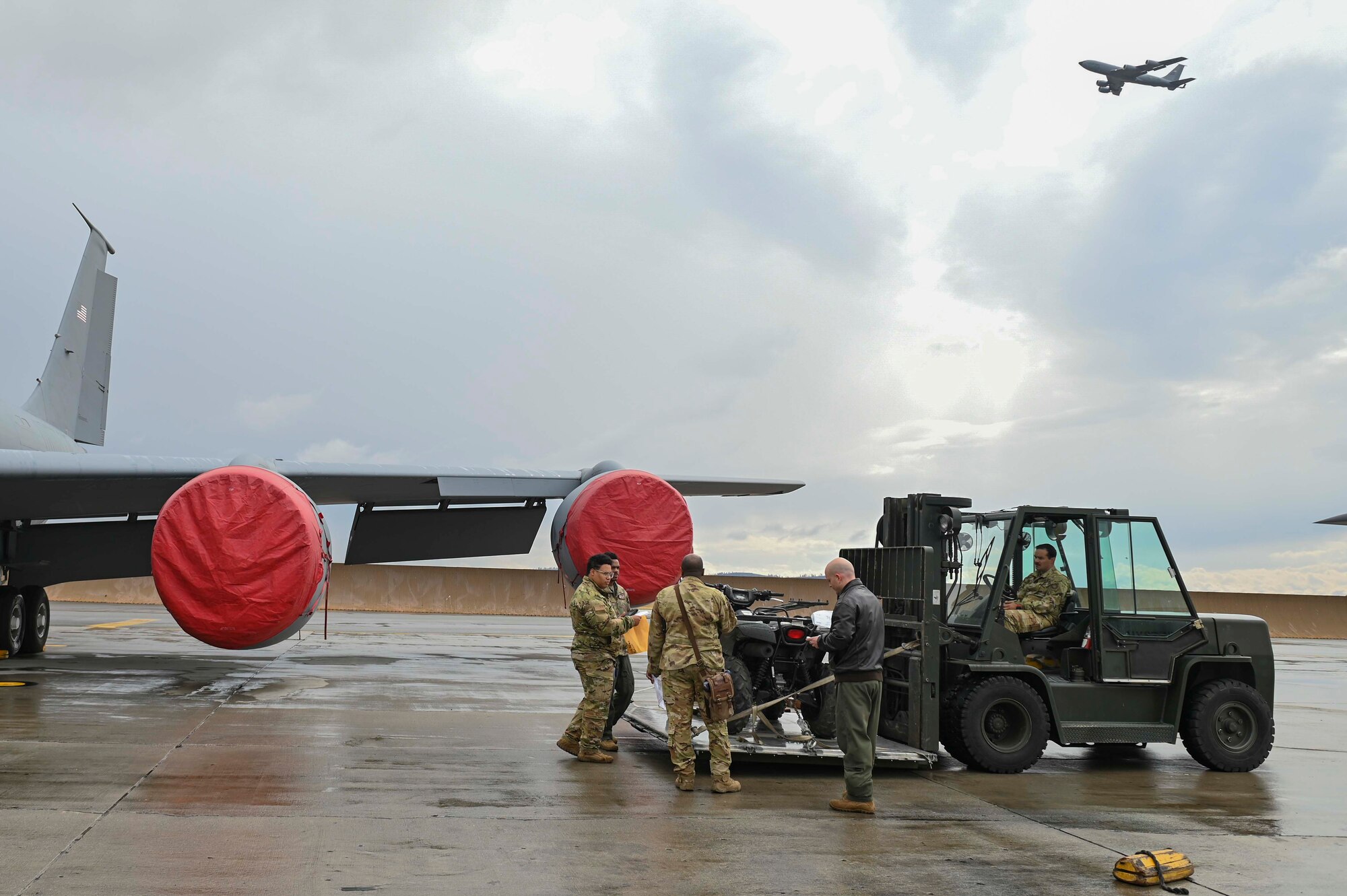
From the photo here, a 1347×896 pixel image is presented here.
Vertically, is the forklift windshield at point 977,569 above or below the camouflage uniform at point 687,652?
above

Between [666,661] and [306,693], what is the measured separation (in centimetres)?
571

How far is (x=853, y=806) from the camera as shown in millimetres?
6543

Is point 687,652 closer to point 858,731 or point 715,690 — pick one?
point 715,690

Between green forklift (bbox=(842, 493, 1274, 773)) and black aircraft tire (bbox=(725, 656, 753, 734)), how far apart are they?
1196 mm

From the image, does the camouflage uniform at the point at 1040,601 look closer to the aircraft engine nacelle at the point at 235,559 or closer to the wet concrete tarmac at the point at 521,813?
the wet concrete tarmac at the point at 521,813

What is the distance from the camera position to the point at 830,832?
19.9 ft

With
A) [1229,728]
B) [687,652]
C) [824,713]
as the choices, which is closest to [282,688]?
[687,652]

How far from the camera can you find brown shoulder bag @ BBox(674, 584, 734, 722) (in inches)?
285

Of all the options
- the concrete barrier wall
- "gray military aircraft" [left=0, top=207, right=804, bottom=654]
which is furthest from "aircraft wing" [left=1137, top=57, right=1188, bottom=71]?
"gray military aircraft" [left=0, top=207, right=804, bottom=654]

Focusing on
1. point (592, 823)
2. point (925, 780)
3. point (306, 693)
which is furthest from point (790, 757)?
point (306, 693)

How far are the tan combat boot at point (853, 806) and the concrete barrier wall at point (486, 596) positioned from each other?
26.7 meters

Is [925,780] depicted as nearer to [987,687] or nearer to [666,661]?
[987,687]

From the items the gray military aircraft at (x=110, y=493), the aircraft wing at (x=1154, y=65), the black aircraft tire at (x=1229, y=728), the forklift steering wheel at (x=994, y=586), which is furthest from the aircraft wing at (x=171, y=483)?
the aircraft wing at (x=1154, y=65)

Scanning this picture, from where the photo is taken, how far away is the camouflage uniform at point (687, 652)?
7.21 m
